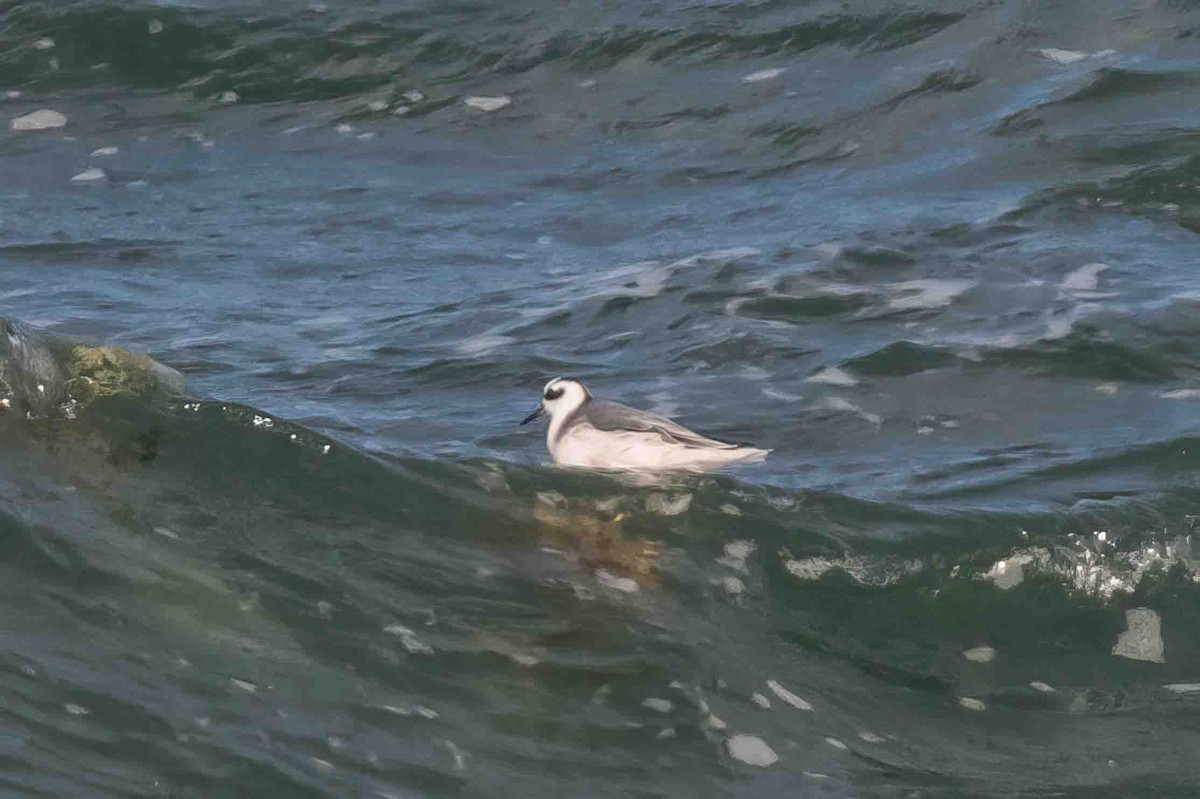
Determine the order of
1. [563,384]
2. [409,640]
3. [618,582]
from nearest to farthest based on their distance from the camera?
[409,640] < [618,582] < [563,384]

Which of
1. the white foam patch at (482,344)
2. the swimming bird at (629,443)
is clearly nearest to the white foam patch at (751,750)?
the swimming bird at (629,443)

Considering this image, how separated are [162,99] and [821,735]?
27.9 ft

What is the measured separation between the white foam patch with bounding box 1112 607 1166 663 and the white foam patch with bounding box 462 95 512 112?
7054 millimetres

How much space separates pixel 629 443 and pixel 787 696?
1758 mm

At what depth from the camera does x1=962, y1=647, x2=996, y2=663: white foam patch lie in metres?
5.91

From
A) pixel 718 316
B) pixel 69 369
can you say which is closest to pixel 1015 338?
pixel 718 316

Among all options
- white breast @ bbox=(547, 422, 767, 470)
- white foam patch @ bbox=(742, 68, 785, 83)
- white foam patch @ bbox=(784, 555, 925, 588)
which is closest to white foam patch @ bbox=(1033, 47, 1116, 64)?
white foam patch @ bbox=(742, 68, 785, 83)

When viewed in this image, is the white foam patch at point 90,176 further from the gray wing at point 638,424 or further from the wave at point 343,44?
the gray wing at point 638,424

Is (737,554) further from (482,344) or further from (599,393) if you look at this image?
(482,344)

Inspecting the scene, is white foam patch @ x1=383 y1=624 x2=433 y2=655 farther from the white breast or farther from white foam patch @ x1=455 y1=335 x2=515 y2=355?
white foam patch @ x1=455 y1=335 x2=515 y2=355

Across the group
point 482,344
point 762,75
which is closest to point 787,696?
point 482,344

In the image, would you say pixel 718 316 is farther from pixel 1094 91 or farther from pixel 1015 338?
pixel 1094 91

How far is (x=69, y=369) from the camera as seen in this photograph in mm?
7387

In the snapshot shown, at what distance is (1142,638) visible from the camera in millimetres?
6043
